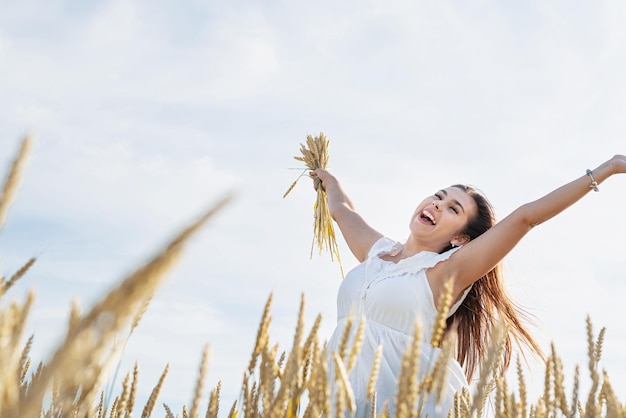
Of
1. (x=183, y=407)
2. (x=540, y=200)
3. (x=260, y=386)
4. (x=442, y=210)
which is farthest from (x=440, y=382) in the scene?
(x=442, y=210)

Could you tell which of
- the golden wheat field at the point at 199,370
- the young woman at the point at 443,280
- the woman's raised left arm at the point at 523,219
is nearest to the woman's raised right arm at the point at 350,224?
the young woman at the point at 443,280

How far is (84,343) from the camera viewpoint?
0.41 m

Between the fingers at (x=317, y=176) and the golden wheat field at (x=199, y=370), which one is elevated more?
Answer: the fingers at (x=317, y=176)

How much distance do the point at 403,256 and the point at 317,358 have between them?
2821mm

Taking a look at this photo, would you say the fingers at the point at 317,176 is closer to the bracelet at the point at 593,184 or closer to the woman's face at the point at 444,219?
the woman's face at the point at 444,219

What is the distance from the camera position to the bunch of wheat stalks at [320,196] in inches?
194

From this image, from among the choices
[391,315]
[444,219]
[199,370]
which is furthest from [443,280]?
[199,370]

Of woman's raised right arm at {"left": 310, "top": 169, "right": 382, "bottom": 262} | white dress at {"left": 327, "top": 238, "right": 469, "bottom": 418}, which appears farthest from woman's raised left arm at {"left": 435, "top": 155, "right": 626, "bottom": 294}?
woman's raised right arm at {"left": 310, "top": 169, "right": 382, "bottom": 262}

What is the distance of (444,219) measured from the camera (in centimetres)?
369

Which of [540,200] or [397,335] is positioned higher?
[540,200]

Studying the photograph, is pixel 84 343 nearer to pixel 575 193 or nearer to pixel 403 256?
pixel 575 193

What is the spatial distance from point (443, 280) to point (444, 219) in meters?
0.49

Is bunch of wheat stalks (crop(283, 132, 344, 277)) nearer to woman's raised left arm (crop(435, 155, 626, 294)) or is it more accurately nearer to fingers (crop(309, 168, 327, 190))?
fingers (crop(309, 168, 327, 190))

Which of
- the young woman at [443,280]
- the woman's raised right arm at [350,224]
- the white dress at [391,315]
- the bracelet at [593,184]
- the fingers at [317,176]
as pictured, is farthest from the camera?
the fingers at [317,176]
